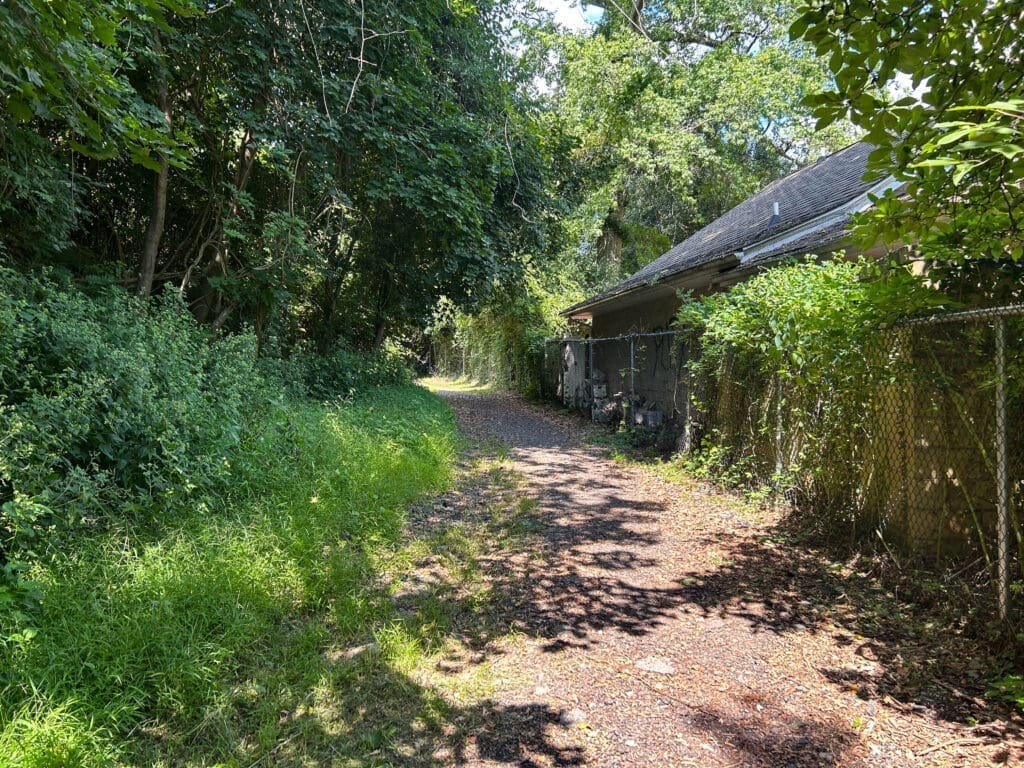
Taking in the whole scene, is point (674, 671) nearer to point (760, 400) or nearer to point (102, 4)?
point (760, 400)

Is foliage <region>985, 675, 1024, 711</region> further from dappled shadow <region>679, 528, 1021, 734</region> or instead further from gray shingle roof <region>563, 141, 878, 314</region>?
gray shingle roof <region>563, 141, 878, 314</region>

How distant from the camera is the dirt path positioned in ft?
7.59

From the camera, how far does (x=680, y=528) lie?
5262 millimetres

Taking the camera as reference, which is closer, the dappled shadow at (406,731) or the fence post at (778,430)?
the dappled shadow at (406,731)

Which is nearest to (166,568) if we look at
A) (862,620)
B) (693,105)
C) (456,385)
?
(862,620)

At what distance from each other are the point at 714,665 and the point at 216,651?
2.56m

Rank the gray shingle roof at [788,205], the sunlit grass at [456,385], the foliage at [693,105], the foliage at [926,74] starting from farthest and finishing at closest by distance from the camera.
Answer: the sunlit grass at [456,385] → the foliage at [693,105] → the gray shingle roof at [788,205] → the foliage at [926,74]

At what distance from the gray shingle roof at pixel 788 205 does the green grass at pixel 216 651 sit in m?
6.31

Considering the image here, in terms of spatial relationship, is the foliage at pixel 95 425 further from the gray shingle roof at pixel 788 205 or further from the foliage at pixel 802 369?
the gray shingle roof at pixel 788 205

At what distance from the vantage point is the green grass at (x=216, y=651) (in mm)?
2215

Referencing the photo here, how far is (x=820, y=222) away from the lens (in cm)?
753

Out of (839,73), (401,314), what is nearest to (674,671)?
(839,73)

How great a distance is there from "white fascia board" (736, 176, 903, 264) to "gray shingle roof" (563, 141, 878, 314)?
69mm

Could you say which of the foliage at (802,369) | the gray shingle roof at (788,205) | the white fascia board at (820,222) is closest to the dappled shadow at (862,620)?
the foliage at (802,369)
